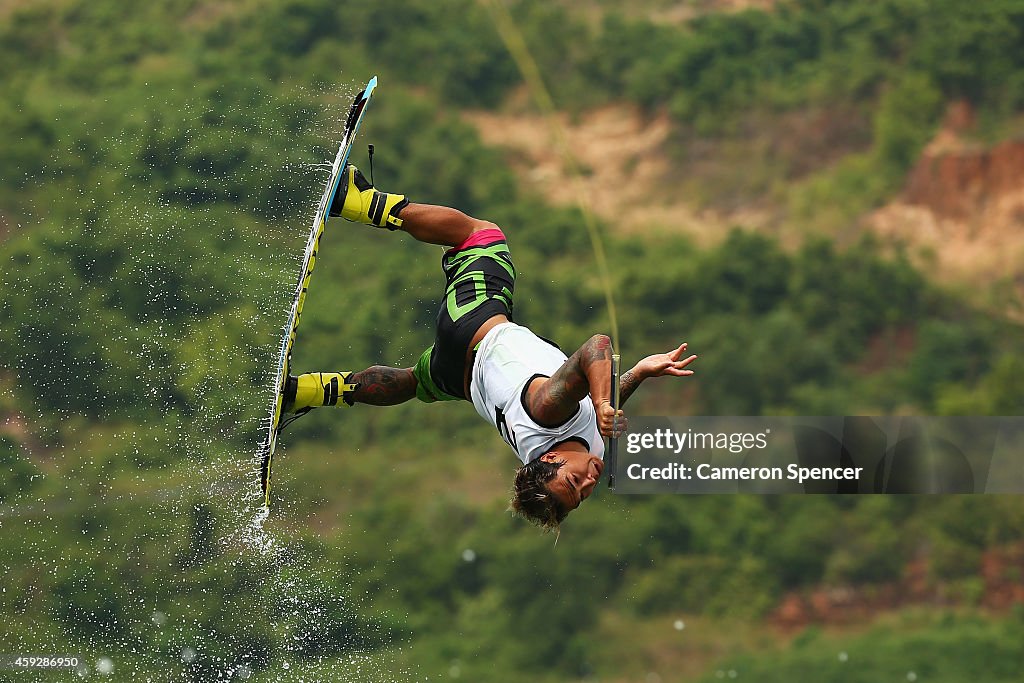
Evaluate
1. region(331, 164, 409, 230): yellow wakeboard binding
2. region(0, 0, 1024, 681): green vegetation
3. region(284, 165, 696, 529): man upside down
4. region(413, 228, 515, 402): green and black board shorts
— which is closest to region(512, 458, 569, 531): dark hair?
region(284, 165, 696, 529): man upside down

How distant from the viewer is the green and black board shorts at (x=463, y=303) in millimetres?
7641

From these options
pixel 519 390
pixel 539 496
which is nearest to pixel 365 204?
pixel 519 390

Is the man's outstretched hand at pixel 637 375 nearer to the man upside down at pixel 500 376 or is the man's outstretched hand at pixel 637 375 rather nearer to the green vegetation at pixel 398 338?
the man upside down at pixel 500 376

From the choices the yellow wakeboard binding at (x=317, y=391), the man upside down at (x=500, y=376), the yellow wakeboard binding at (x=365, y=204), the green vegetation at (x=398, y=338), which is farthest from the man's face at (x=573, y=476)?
the green vegetation at (x=398, y=338)

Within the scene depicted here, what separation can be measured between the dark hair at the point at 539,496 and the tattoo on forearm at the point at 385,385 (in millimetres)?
1442

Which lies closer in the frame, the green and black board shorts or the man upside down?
the man upside down

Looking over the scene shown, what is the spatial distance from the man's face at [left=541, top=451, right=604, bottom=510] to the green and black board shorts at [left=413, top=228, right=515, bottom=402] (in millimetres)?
989

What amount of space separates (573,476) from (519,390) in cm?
50

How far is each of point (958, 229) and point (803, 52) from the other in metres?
3.91

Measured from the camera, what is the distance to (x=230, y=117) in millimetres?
22516

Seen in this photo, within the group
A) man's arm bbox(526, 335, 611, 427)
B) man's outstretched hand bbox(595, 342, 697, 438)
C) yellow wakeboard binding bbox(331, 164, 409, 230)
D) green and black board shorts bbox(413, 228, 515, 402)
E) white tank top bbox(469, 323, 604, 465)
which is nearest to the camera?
man's outstretched hand bbox(595, 342, 697, 438)

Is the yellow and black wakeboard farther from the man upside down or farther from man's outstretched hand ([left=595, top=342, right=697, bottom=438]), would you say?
man's outstretched hand ([left=595, top=342, right=697, bottom=438])

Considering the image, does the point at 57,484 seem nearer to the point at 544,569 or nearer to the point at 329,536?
the point at 329,536

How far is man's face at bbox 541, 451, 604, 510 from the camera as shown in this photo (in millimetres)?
6750
